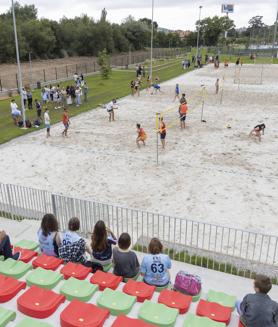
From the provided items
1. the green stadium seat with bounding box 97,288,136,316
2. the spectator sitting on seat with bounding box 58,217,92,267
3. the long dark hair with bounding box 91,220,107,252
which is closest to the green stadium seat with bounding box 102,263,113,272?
the spectator sitting on seat with bounding box 58,217,92,267

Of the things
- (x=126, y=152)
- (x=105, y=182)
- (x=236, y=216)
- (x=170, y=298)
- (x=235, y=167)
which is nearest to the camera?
(x=170, y=298)

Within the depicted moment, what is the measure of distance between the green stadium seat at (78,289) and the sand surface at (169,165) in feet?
18.4

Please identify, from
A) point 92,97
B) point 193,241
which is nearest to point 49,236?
point 193,241

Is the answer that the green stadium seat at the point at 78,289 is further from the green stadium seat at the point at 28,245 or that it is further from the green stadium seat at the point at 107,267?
the green stadium seat at the point at 28,245

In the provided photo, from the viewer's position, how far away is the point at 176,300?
225 inches

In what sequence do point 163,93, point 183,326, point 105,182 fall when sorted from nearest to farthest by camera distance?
point 183,326
point 105,182
point 163,93

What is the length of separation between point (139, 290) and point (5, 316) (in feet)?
6.68

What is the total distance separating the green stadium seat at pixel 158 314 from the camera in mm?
5014

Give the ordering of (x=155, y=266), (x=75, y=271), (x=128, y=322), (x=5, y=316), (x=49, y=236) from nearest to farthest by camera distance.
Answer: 1. (x=128, y=322)
2. (x=5, y=316)
3. (x=155, y=266)
4. (x=75, y=271)
5. (x=49, y=236)

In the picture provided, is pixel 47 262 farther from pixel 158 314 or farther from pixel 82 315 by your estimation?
pixel 158 314

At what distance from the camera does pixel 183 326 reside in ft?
16.3

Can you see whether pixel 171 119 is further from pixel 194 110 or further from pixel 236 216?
pixel 236 216

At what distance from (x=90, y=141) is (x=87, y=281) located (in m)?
13.1

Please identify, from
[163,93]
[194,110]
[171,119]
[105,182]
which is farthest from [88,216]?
[163,93]
